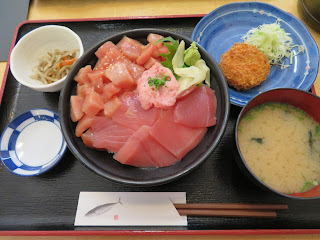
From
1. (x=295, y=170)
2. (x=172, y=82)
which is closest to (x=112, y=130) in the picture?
(x=172, y=82)

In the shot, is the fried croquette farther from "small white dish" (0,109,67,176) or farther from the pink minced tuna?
"small white dish" (0,109,67,176)

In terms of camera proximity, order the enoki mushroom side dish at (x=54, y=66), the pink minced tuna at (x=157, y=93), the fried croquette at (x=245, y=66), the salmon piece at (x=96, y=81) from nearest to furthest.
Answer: the pink minced tuna at (x=157, y=93) < the salmon piece at (x=96, y=81) < the fried croquette at (x=245, y=66) < the enoki mushroom side dish at (x=54, y=66)

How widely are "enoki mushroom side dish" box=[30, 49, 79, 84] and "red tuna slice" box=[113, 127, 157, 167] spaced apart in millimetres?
1033

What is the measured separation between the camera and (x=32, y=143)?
6.17 ft

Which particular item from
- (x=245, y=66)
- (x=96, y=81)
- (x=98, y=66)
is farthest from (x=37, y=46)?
(x=245, y=66)

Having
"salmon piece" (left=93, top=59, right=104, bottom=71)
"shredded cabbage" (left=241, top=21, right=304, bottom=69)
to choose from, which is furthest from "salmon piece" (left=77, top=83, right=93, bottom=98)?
"shredded cabbage" (left=241, top=21, right=304, bottom=69)

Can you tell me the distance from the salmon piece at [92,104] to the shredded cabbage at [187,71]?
21.8 inches

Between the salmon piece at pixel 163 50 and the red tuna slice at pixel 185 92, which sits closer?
the red tuna slice at pixel 185 92

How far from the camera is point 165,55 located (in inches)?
66.7

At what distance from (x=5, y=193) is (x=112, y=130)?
101 centimetres

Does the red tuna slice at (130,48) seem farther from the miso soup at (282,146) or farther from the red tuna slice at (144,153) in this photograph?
the miso soup at (282,146)

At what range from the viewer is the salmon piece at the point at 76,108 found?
5.23 ft

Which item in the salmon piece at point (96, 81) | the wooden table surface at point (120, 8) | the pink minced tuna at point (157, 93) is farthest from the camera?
the wooden table surface at point (120, 8)

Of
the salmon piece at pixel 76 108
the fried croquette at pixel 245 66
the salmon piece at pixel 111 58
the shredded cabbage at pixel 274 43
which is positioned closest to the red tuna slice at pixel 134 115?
the salmon piece at pixel 76 108
